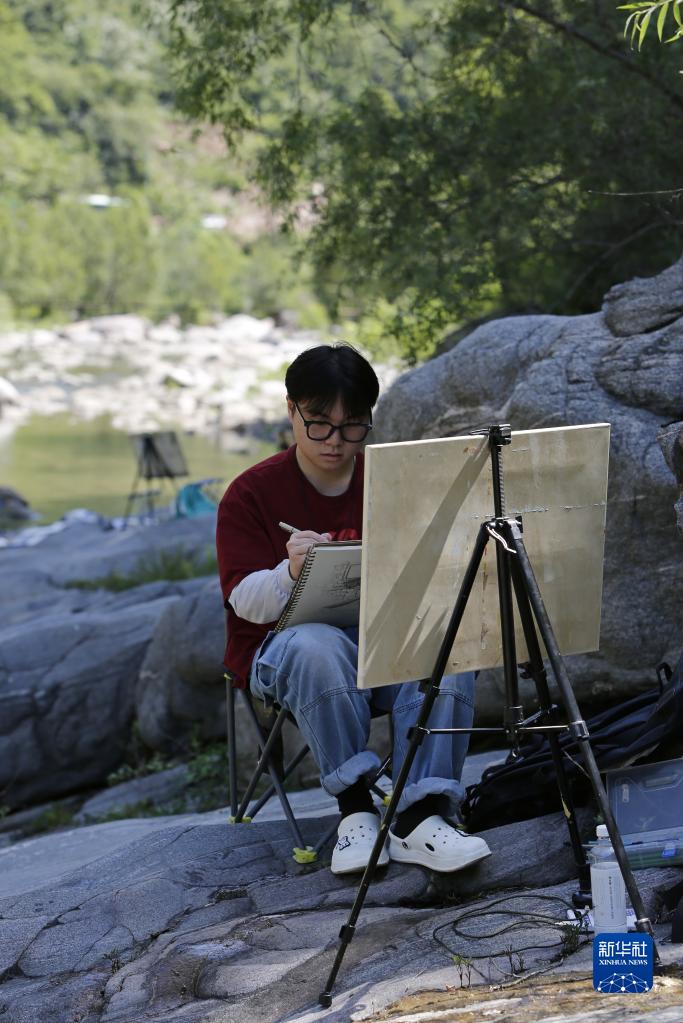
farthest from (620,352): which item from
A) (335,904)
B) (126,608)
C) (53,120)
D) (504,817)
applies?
(53,120)

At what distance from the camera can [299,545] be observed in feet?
10.4

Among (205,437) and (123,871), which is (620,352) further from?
(205,437)

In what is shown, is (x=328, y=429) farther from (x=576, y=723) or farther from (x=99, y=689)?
(x=99, y=689)

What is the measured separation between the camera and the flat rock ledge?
8.80 ft

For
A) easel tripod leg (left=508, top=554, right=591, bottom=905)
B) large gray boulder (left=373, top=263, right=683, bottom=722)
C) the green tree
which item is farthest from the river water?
easel tripod leg (left=508, top=554, right=591, bottom=905)

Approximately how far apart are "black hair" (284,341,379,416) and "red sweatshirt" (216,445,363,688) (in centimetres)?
25

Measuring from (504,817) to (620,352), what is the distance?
5.69 feet

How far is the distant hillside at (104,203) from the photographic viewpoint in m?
49.7

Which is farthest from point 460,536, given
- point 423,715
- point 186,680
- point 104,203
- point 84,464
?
point 104,203

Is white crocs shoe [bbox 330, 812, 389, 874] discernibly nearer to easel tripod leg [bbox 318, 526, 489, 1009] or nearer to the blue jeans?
the blue jeans

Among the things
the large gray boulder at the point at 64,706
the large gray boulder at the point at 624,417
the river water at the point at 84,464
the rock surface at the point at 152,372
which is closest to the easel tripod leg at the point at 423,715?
the large gray boulder at the point at 624,417

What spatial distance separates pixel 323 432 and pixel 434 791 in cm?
93

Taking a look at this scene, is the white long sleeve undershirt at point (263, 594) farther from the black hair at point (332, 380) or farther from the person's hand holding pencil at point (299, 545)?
the black hair at point (332, 380)

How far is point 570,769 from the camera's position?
3225 mm
